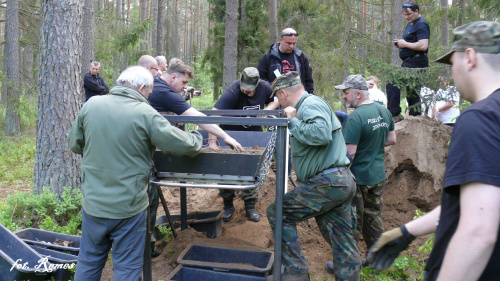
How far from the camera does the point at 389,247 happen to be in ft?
7.02

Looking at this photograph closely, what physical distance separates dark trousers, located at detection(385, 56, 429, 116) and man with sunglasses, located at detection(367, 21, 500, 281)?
5.37m

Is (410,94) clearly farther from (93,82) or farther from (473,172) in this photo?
(93,82)

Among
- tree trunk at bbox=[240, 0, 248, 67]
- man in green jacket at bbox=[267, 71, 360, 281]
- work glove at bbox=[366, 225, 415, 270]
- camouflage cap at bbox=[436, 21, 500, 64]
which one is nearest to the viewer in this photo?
camouflage cap at bbox=[436, 21, 500, 64]

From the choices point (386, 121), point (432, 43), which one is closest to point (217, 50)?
point (432, 43)

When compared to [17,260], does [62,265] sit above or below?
below

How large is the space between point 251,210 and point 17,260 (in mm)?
2973

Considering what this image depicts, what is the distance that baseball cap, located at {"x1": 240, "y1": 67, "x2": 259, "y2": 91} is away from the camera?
562 cm

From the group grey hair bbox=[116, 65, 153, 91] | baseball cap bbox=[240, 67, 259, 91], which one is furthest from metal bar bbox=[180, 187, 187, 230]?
grey hair bbox=[116, 65, 153, 91]

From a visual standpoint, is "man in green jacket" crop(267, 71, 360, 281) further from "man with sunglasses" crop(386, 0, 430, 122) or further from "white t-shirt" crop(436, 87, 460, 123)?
"man with sunglasses" crop(386, 0, 430, 122)

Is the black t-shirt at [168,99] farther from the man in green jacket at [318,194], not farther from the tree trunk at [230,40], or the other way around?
the tree trunk at [230,40]

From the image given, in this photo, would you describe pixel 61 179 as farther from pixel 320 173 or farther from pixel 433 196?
pixel 433 196

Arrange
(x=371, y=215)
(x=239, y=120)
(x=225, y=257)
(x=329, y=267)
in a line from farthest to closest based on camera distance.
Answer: (x=371, y=215)
(x=329, y=267)
(x=225, y=257)
(x=239, y=120)

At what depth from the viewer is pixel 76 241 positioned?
4684mm

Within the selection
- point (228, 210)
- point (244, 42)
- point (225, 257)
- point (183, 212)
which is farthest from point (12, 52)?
point (225, 257)
